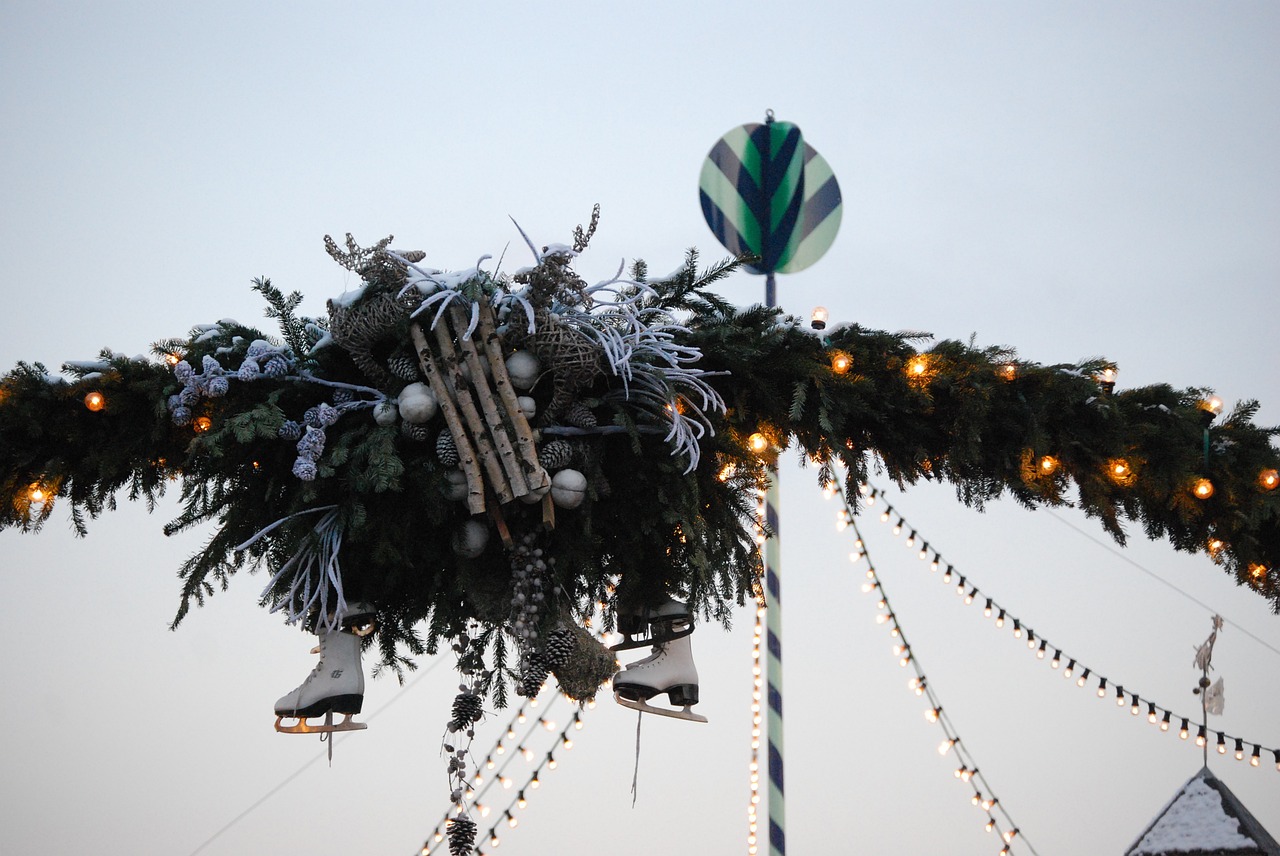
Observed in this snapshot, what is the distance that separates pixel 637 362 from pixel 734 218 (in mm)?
1637

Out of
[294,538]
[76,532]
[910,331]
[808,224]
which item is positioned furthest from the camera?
[808,224]

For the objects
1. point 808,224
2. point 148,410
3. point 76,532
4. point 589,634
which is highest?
point 808,224

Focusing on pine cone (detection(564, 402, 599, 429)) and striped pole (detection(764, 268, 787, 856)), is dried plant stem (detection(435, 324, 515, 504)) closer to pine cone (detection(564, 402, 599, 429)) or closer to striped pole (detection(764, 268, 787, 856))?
pine cone (detection(564, 402, 599, 429))

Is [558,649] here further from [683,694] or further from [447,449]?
[447,449]

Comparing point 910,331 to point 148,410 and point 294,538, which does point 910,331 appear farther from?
point 148,410

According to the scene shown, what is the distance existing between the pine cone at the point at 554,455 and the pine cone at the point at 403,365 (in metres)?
0.35

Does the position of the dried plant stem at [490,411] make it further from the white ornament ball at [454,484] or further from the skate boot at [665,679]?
the skate boot at [665,679]

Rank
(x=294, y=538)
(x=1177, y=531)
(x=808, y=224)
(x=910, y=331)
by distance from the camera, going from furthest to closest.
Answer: (x=808, y=224)
(x=1177, y=531)
(x=910, y=331)
(x=294, y=538)

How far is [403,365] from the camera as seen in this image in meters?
3.07

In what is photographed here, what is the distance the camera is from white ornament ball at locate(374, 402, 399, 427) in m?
3.04

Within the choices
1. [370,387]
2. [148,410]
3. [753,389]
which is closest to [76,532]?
[148,410]

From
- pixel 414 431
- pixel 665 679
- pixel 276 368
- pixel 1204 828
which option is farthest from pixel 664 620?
pixel 1204 828

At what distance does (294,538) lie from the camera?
305cm

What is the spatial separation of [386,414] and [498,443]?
0.91ft
